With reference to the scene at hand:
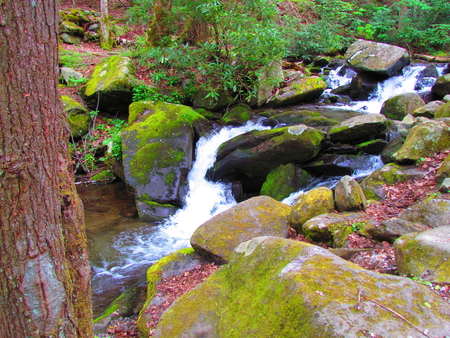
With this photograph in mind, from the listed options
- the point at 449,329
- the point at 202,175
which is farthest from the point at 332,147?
the point at 449,329

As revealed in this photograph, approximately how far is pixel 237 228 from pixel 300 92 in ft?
24.8

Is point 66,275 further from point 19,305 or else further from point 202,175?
point 202,175

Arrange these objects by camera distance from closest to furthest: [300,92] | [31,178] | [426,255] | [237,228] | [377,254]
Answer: [31,178]
[426,255]
[377,254]
[237,228]
[300,92]

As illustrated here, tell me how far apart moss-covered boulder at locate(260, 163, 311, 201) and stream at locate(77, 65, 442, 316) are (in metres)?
0.20

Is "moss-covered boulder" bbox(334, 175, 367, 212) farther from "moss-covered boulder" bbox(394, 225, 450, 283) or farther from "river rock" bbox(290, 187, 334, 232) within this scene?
"moss-covered boulder" bbox(394, 225, 450, 283)

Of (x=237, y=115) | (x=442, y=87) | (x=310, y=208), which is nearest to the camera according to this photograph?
(x=310, y=208)

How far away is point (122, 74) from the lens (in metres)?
9.41

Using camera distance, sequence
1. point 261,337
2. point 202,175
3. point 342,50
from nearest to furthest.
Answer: point 261,337 → point 202,175 → point 342,50

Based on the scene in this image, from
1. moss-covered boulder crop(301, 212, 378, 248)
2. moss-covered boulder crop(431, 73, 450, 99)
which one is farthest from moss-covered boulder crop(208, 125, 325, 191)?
moss-covered boulder crop(431, 73, 450, 99)

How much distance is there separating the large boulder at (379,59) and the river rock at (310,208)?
9.77 m

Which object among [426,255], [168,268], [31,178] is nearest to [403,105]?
[426,255]

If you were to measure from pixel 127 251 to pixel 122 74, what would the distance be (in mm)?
6004

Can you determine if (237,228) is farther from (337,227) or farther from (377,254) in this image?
(377,254)

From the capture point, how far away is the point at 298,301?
1.93m
